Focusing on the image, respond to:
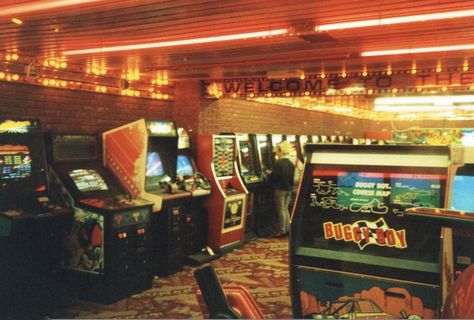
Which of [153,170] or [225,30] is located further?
[153,170]

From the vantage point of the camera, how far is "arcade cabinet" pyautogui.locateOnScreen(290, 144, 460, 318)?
112 inches

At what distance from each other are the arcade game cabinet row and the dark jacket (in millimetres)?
2029

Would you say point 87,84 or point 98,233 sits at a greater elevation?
point 87,84

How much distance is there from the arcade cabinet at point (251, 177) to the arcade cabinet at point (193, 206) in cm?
125

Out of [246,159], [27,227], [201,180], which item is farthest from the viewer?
[246,159]

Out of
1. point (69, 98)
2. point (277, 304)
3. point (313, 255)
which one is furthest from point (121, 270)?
point (313, 255)

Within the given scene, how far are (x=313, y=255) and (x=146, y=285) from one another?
3027 mm

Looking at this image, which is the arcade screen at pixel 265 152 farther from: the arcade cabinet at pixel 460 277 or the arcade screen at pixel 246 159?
the arcade cabinet at pixel 460 277

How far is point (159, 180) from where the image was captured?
650 centimetres

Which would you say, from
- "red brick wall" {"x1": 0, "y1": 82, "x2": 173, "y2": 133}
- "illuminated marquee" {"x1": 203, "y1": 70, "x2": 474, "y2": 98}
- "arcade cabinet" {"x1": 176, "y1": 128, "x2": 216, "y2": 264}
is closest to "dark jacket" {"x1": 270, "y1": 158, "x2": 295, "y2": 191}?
"illuminated marquee" {"x1": 203, "y1": 70, "x2": 474, "y2": 98}

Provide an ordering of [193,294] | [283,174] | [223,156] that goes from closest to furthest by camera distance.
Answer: [193,294] → [223,156] → [283,174]

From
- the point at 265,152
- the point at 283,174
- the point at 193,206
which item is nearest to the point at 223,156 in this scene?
the point at 193,206

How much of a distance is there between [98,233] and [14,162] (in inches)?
43.2

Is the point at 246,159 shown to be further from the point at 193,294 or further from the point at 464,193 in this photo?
the point at 464,193
